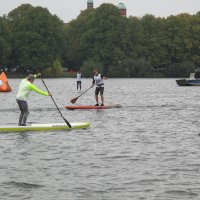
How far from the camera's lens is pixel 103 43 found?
12269 cm

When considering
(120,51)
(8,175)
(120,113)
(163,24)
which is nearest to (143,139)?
(8,175)

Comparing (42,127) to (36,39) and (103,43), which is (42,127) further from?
(103,43)

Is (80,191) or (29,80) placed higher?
(29,80)

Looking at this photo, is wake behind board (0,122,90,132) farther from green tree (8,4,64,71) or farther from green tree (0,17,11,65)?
green tree (8,4,64,71)

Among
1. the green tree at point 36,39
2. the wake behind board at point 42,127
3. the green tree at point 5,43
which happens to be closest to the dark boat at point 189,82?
the green tree at point 36,39

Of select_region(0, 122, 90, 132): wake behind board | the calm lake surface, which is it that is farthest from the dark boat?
select_region(0, 122, 90, 132): wake behind board

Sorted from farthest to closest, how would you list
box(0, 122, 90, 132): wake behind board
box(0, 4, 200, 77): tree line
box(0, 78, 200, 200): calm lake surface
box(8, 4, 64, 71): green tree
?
box(0, 4, 200, 77): tree line, box(8, 4, 64, 71): green tree, box(0, 122, 90, 132): wake behind board, box(0, 78, 200, 200): calm lake surface

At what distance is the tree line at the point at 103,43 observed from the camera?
11744 centimetres

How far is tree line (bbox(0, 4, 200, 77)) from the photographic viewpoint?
11744 cm

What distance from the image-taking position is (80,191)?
13.4 m

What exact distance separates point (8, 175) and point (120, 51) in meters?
106

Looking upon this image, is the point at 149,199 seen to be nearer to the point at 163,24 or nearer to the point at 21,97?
the point at 21,97

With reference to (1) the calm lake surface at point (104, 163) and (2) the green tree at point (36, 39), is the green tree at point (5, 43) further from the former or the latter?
(1) the calm lake surface at point (104, 163)

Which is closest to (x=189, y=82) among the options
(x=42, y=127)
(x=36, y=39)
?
(x=36, y=39)
